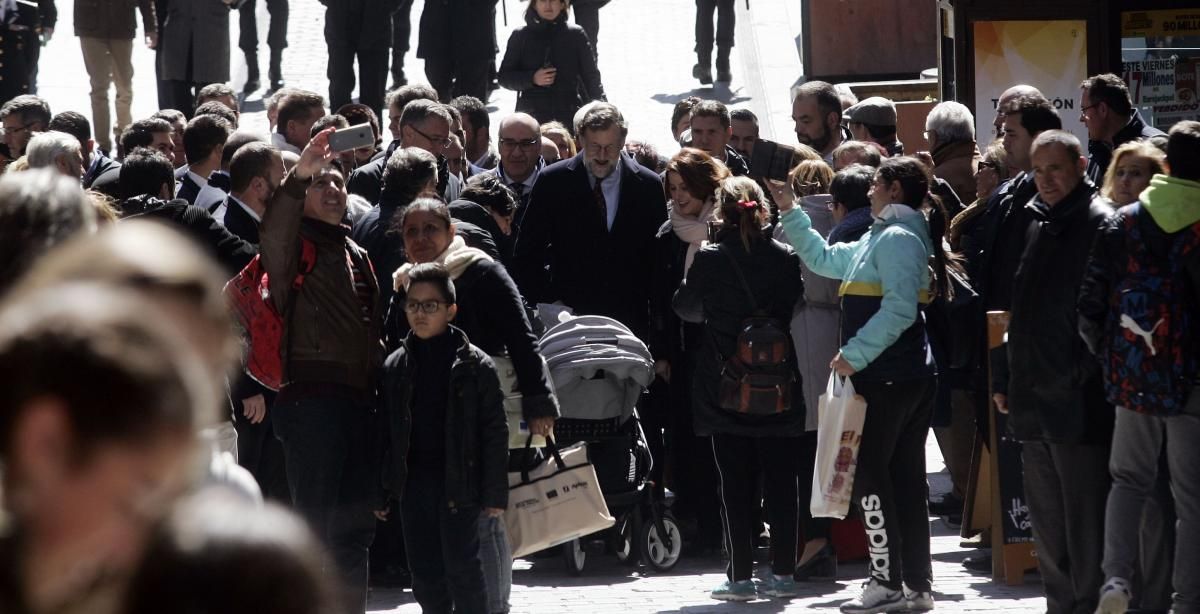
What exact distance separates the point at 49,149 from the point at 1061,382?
4.35 meters

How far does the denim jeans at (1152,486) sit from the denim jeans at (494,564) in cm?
226

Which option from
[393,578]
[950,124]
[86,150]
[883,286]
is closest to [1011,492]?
[883,286]

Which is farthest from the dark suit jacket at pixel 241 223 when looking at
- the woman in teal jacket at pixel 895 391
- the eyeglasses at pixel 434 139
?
the woman in teal jacket at pixel 895 391

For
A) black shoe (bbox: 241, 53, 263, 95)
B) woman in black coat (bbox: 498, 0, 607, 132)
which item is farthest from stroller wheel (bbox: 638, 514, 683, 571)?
black shoe (bbox: 241, 53, 263, 95)

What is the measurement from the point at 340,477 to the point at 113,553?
20.0ft

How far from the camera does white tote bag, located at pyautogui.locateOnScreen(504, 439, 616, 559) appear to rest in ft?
26.1

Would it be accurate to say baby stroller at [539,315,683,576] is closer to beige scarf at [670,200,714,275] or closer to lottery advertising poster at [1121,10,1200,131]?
beige scarf at [670,200,714,275]

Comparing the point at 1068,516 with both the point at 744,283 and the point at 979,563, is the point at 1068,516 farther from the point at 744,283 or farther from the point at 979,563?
the point at 744,283

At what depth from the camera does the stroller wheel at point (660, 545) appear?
9070mm

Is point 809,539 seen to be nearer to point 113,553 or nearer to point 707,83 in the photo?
point 113,553

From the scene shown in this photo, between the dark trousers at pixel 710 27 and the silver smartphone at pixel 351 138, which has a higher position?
the dark trousers at pixel 710 27

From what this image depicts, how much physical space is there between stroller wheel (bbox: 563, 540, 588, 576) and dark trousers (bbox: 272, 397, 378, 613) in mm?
1725

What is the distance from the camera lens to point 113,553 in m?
1.25

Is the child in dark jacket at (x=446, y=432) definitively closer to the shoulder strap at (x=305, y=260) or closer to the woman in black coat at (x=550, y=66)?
the shoulder strap at (x=305, y=260)
